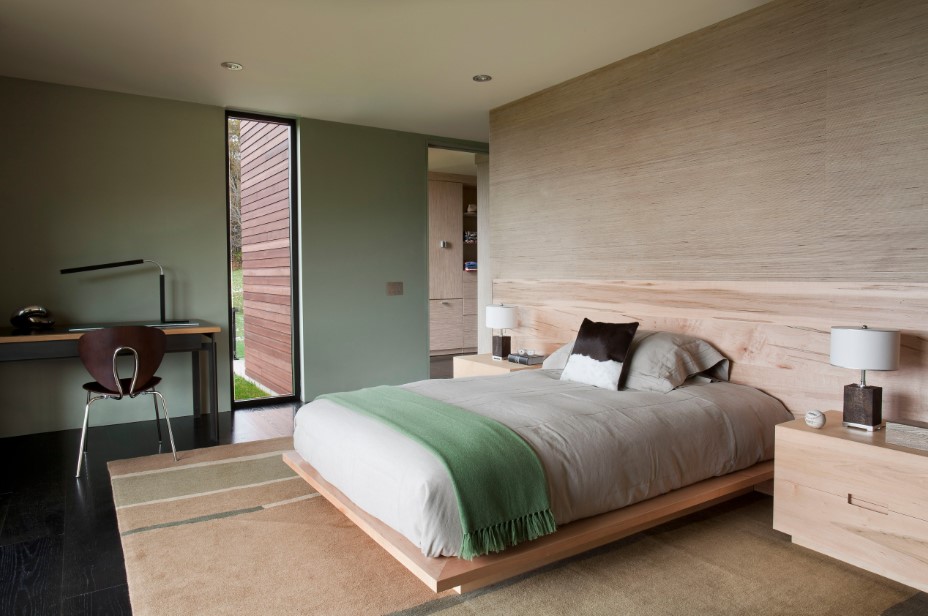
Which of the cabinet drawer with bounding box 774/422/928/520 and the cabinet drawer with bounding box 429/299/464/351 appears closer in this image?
the cabinet drawer with bounding box 774/422/928/520

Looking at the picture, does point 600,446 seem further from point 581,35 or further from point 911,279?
point 581,35

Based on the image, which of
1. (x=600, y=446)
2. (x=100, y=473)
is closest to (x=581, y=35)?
(x=600, y=446)

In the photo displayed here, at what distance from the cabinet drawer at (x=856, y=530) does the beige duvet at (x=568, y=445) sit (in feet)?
1.10

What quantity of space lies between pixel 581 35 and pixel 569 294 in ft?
5.51

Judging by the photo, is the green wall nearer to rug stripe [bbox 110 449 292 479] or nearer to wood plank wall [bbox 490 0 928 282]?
rug stripe [bbox 110 449 292 479]

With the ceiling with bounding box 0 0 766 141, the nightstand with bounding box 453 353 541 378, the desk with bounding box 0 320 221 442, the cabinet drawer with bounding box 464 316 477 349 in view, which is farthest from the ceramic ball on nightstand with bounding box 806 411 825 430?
the cabinet drawer with bounding box 464 316 477 349

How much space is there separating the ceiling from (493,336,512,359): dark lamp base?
1.84 meters

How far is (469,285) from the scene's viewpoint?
829 centimetres

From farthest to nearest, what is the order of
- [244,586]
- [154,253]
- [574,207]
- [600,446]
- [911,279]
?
1. [154,253]
2. [574,207]
3. [911,279]
4. [600,446]
5. [244,586]

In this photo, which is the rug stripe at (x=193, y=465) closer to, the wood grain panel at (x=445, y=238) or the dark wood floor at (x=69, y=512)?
the dark wood floor at (x=69, y=512)

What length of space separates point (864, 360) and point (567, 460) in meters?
1.25

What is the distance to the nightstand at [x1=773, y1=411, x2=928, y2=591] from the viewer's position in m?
2.12

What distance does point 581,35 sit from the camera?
3463mm

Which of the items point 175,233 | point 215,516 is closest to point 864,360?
point 215,516
